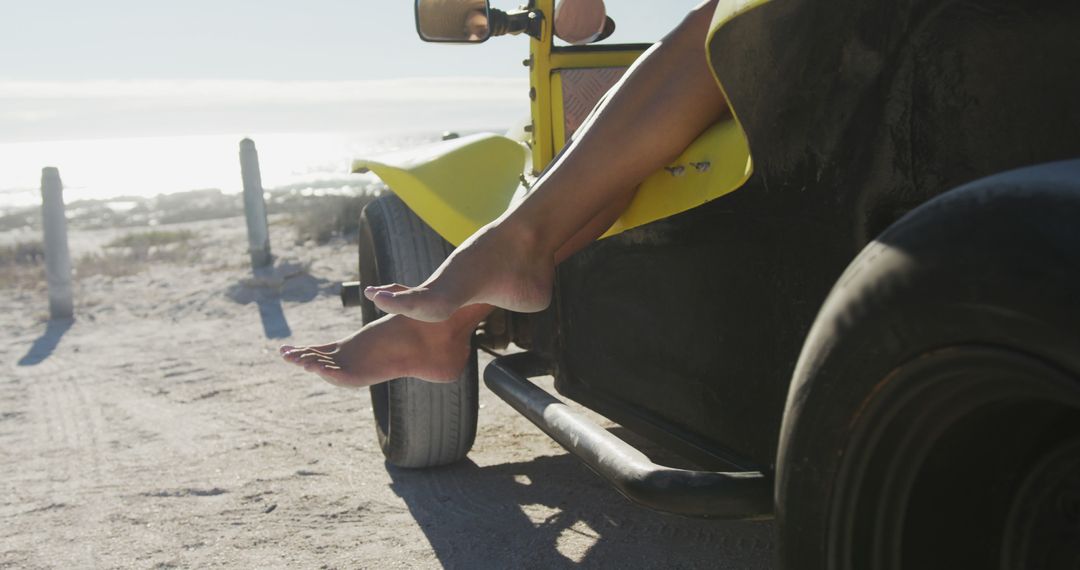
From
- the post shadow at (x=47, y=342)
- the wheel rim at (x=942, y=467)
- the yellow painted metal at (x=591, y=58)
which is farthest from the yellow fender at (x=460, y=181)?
the post shadow at (x=47, y=342)

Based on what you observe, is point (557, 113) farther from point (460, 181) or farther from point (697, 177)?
point (697, 177)

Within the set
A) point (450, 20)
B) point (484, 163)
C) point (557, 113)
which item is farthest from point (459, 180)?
point (450, 20)

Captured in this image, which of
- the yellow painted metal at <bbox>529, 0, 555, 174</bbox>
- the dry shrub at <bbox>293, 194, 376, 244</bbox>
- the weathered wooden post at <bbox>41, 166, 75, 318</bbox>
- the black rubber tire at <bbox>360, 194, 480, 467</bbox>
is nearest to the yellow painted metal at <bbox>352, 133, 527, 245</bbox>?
the yellow painted metal at <bbox>529, 0, 555, 174</bbox>

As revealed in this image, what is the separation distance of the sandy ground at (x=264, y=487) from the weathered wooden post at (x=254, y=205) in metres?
2.54

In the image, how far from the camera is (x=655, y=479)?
185 cm

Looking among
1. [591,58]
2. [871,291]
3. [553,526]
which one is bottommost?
[553,526]

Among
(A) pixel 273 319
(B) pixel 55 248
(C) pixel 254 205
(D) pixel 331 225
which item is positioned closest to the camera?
(A) pixel 273 319

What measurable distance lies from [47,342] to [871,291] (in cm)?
675

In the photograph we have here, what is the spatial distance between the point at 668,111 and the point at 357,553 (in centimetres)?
159

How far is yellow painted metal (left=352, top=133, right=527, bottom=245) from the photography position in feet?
9.70

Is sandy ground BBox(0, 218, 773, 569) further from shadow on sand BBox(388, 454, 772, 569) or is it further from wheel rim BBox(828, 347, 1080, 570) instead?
wheel rim BBox(828, 347, 1080, 570)

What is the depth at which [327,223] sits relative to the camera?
11359 millimetres

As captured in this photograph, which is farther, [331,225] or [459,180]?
[331,225]

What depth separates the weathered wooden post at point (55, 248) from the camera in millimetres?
7734
